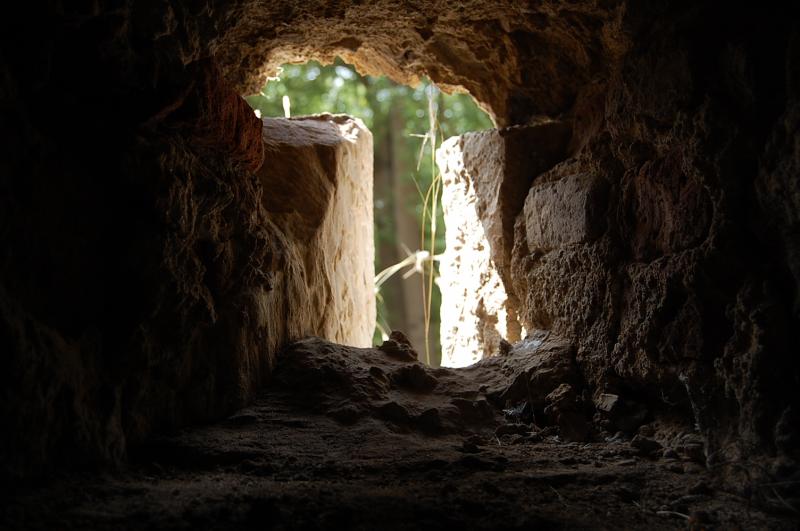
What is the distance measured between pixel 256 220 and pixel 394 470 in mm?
1096

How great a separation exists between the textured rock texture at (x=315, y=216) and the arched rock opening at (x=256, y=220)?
0.22m

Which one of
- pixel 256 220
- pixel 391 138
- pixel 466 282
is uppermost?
pixel 391 138

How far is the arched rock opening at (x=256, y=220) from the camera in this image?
5.57 ft

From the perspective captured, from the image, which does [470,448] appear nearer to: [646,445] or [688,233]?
[646,445]

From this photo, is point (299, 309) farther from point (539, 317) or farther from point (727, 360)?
point (727, 360)

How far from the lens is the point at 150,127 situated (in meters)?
2.00

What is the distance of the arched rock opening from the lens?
1.70m

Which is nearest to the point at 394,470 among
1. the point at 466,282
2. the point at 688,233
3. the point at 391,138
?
the point at 688,233

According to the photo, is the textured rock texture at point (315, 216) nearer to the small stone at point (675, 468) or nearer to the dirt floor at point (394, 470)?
the dirt floor at point (394, 470)

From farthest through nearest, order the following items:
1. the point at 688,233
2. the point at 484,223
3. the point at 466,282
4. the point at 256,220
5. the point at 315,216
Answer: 1. the point at 466,282
2. the point at 484,223
3. the point at 315,216
4. the point at 256,220
5. the point at 688,233

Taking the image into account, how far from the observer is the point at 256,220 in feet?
8.60

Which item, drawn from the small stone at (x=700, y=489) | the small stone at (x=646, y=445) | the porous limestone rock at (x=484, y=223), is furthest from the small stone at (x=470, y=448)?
the porous limestone rock at (x=484, y=223)

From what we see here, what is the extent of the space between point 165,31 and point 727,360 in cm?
168

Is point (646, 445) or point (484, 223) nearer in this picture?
point (646, 445)
